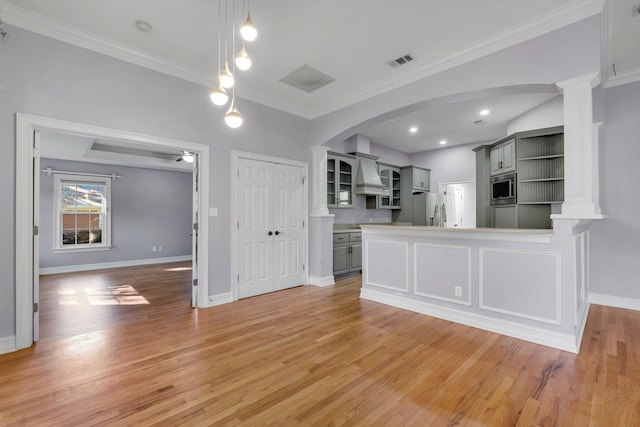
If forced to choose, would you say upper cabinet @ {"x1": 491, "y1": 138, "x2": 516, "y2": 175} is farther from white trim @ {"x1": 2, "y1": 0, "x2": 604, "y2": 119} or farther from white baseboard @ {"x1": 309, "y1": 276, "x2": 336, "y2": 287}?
white baseboard @ {"x1": 309, "y1": 276, "x2": 336, "y2": 287}

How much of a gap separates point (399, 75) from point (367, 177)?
2.71 metres

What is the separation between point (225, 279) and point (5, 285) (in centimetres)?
207

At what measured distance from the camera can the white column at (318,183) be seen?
5.03 metres

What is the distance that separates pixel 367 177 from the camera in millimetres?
6297

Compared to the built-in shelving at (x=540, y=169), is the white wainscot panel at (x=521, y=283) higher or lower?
lower

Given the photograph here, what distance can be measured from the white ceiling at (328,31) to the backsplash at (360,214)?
293 centimetres

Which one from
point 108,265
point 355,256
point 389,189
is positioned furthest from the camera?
point 389,189

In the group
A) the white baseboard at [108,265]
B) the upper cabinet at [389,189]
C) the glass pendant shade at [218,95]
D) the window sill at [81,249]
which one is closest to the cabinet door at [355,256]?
the upper cabinet at [389,189]

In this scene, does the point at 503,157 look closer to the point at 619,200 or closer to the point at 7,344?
the point at 619,200

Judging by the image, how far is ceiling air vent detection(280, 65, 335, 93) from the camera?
149 inches


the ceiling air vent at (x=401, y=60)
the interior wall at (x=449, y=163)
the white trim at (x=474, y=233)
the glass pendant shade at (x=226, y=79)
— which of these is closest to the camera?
the glass pendant shade at (x=226, y=79)

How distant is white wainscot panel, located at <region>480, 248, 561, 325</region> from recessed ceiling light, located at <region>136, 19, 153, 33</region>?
4020mm

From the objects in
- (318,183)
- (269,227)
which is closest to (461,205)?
(318,183)

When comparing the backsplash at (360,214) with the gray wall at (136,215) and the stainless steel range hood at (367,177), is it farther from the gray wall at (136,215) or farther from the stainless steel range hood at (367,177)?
the gray wall at (136,215)
